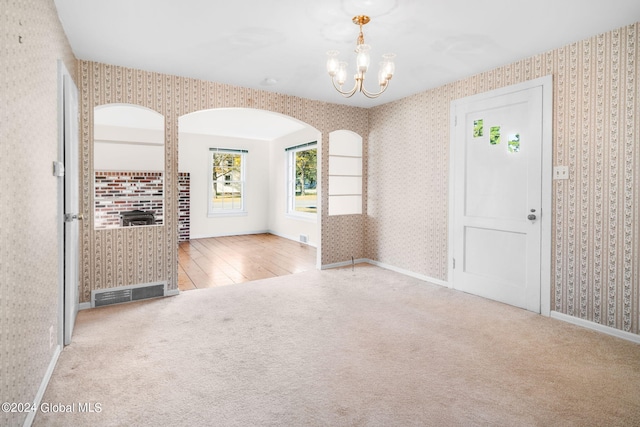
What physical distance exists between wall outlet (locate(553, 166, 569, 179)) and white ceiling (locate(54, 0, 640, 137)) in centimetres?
108

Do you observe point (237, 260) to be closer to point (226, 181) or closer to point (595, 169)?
point (226, 181)

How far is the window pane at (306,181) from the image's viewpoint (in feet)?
24.7

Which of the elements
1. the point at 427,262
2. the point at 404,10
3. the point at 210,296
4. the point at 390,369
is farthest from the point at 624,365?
the point at 210,296

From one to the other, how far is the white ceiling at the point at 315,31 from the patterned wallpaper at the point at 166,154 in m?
0.19

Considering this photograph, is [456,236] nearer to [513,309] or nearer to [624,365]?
[513,309]

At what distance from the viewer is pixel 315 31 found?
2.81 m

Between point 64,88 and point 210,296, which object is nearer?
point 64,88

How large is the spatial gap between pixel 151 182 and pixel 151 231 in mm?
3669

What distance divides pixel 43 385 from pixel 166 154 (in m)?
2.45

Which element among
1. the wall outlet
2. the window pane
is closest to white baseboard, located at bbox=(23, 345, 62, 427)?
the wall outlet

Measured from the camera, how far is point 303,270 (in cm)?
502

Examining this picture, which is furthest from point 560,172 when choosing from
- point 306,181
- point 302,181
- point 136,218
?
point 136,218

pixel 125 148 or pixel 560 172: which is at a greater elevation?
pixel 125 148

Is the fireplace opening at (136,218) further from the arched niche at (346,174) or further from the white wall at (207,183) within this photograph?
the arched niche at (346,174)
